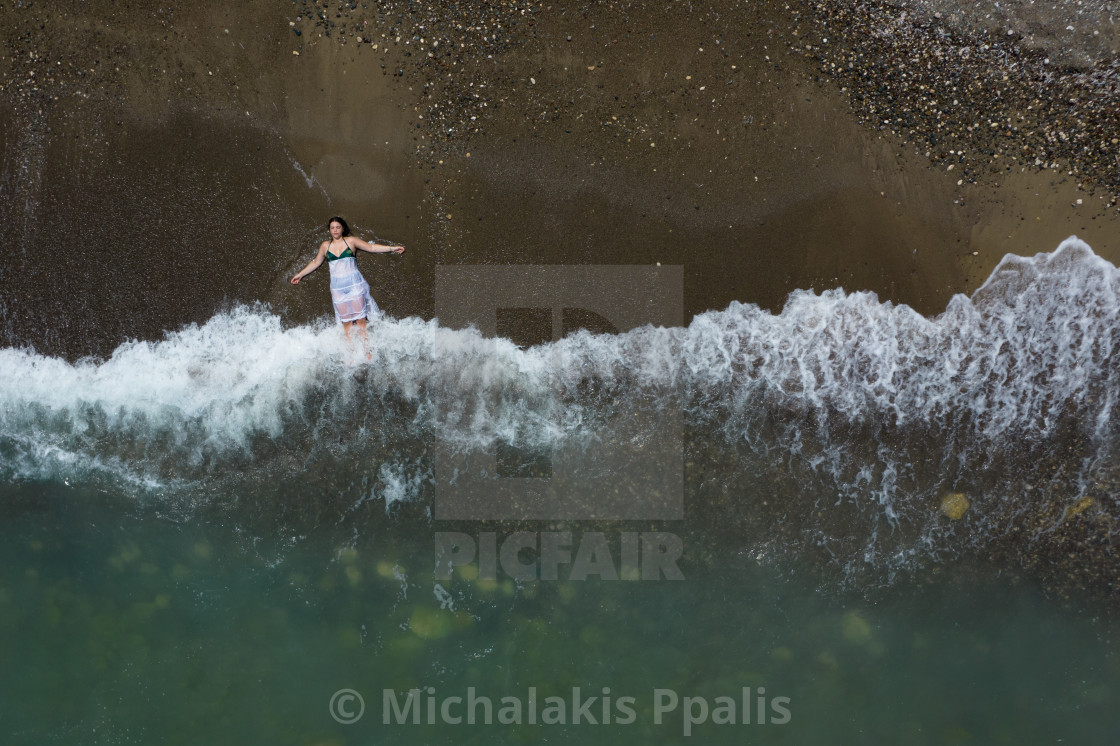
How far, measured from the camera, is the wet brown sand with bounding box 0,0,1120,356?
5.82 m

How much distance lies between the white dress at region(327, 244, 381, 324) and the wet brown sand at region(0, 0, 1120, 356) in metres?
0.20

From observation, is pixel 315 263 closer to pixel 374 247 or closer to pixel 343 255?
pixel 343 255

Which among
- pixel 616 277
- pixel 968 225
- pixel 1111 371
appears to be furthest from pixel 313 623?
pixel 1111 371

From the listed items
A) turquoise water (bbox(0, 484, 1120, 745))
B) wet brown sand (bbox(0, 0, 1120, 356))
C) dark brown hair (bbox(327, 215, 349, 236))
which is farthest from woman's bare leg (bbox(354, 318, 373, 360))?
turquoise water (bbox(0, 484, 1120, 745))

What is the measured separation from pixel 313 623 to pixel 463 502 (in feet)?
6.51

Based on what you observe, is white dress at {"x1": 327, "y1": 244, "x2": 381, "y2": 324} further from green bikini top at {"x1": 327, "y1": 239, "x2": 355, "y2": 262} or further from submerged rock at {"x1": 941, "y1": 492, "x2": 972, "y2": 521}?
submerged rock at {"x1": 941, "y1": 492, "x2": 972, "y2": 521}

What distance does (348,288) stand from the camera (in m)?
5.88

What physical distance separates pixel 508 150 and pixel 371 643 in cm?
504

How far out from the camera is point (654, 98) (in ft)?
19.2

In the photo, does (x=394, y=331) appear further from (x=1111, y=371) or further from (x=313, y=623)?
(x=1111, y=371)

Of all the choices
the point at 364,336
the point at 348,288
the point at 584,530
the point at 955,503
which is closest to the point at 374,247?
the point at 348,288

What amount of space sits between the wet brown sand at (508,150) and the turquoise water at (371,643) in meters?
2.87

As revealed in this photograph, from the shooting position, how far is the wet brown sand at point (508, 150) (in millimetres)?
5824

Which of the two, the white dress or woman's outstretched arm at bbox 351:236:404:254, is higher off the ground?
woman's outstretched arm at bbox 351:236:404:254
